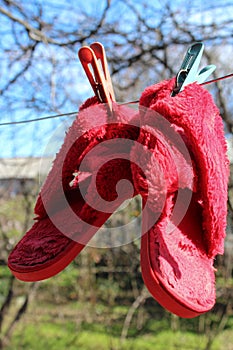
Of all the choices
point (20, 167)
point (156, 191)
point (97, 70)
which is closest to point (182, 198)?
point (156, 191)

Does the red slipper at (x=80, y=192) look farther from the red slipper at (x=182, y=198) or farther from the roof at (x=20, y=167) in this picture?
the roof at (x=20, y=167)

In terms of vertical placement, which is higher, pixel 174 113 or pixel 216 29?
pixel 216 29

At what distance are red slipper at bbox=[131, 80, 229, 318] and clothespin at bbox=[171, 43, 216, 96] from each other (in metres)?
0.02

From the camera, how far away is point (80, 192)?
523 mm

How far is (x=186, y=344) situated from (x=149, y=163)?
2.30 m

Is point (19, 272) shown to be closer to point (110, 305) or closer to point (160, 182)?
point (160, 182)

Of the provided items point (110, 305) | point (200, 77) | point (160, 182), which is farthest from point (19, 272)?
point (110, 305)

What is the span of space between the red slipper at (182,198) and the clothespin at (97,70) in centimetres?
6

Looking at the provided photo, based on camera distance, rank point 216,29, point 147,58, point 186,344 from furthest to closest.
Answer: point 186,344 → point 147,58 → point 216,29

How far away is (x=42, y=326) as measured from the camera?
9.12ft

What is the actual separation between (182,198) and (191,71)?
0.14 metres

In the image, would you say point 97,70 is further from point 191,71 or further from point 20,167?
point 20,167

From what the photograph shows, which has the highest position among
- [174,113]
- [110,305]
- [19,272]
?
[174,113]

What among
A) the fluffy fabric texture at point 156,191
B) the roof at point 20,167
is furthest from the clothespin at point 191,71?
the roof at point 20,167
